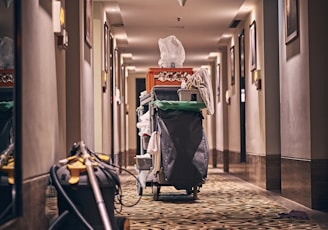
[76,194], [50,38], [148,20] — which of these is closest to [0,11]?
[76,194]

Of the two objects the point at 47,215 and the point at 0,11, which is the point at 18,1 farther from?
the point at 47,215

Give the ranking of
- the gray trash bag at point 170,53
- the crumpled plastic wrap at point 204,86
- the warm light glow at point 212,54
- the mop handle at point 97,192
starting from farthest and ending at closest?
the warm light glow at point 212,54, the gray trash bag at point 170,53, the crumpled plastic wrap at point 204,86, the mop handle at point 97,192

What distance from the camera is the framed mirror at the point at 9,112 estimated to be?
2.87m

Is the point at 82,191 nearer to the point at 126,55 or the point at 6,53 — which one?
the point at 6,53

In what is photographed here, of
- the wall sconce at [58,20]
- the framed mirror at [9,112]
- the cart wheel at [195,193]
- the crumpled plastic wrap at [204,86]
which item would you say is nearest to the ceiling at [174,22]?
the crumpled plastic wrap at [204,86]

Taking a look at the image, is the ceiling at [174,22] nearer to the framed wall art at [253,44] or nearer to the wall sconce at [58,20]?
the framed wall art at [253,44]

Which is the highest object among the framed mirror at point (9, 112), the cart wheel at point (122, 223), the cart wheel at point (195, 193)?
the framed mirror at point (9, 112)

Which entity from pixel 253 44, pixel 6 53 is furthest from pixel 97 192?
pixel 253 44

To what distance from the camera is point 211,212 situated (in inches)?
252

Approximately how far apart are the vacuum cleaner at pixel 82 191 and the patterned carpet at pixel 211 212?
0.47 m

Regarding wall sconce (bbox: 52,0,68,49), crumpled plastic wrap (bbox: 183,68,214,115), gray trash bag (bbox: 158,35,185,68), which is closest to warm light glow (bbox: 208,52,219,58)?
gray trash bag (bbox: 158,35,185,68)

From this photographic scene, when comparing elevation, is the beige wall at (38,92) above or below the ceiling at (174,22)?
below

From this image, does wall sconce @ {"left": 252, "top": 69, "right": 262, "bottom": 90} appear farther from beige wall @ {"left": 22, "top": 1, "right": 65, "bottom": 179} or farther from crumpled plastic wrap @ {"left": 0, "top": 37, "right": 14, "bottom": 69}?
crumpled plastic wrap @ {"left": 0, "top": 37, "right": 14, "bottom": 69}

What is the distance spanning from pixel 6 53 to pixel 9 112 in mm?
290
